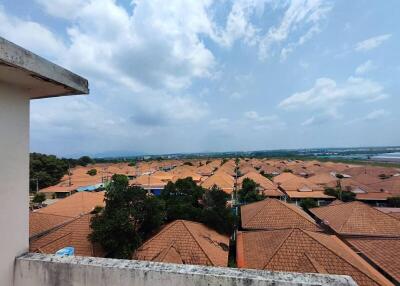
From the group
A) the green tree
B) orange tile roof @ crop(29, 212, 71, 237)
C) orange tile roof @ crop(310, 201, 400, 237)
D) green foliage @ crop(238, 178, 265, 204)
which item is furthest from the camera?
green foliage @ crop(238, 178, 265, 204)

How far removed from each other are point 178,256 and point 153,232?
3769 mm

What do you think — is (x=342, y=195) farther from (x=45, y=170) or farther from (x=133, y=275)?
(x=45, y=170)

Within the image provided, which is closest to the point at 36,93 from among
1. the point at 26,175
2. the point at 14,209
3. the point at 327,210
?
the point at 26,175

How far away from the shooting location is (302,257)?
414 inches

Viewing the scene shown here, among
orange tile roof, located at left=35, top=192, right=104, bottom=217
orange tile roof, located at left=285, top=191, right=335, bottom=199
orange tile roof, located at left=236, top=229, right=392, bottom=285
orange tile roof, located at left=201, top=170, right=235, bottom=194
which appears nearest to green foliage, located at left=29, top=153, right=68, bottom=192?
orange tile roof, located at left=35, top=192, right=104, bottom=217

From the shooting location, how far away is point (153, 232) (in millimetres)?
15094

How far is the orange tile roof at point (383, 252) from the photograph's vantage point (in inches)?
439

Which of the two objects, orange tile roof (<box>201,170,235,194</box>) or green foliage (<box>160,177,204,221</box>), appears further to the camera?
orange tile roof (<box>201,170,235,194</box>)

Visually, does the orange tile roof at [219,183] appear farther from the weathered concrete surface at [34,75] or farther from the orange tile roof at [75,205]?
the weathered concrete surface at [34,75]

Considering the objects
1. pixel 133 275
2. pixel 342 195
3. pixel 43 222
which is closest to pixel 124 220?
pixel 43 222

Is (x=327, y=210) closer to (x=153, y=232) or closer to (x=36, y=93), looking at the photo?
(x=153, y=232)

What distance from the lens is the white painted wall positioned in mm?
1879

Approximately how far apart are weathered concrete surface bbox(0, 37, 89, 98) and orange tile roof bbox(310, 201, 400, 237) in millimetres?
17144

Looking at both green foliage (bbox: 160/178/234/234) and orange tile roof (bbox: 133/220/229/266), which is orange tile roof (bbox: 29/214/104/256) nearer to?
orange tile roof (bbox: 133/220/229/266)
